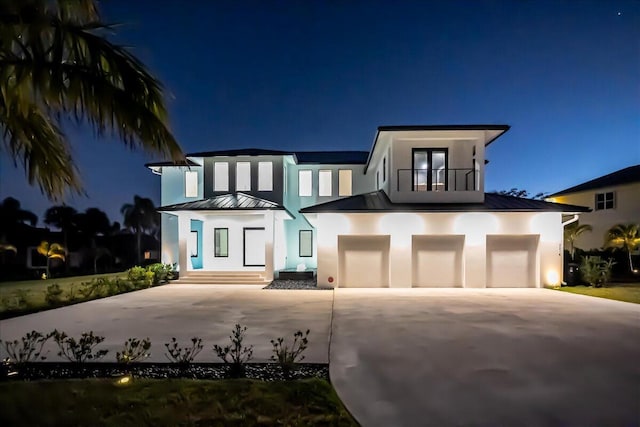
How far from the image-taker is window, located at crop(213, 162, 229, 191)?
1855 centimetres

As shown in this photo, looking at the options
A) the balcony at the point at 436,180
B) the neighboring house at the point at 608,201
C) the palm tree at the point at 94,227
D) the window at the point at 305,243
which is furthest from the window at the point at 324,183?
the palm tree at the point at 94,227

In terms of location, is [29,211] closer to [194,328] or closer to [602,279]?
[194,328]

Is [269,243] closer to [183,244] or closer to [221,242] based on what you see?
[183,244]

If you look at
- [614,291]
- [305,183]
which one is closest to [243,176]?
[305,183]

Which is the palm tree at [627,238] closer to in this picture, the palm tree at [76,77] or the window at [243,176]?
the window at [243,176]

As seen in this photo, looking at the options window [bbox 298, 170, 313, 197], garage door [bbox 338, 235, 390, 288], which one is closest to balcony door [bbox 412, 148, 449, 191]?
garage door [bbox 338, 235, 390, 288]

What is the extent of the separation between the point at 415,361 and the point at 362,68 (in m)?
14.3

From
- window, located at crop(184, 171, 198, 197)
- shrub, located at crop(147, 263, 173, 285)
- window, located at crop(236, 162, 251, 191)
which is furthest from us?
window, located at crop(184, 171, 198, 197)

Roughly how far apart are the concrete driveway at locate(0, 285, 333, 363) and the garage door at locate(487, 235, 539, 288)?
269 inches

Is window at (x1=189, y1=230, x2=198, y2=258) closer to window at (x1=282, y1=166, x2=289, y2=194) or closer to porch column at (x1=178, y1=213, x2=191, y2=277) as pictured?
porch column at (x1=178, y1=213, x2=191, y2=277)

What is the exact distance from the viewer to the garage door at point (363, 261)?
45.4 feet

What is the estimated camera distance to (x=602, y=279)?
13.9m

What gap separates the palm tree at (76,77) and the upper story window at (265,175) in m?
14.5

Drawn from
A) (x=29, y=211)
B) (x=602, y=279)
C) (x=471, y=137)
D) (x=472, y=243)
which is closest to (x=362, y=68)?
(x=471, y=137)
